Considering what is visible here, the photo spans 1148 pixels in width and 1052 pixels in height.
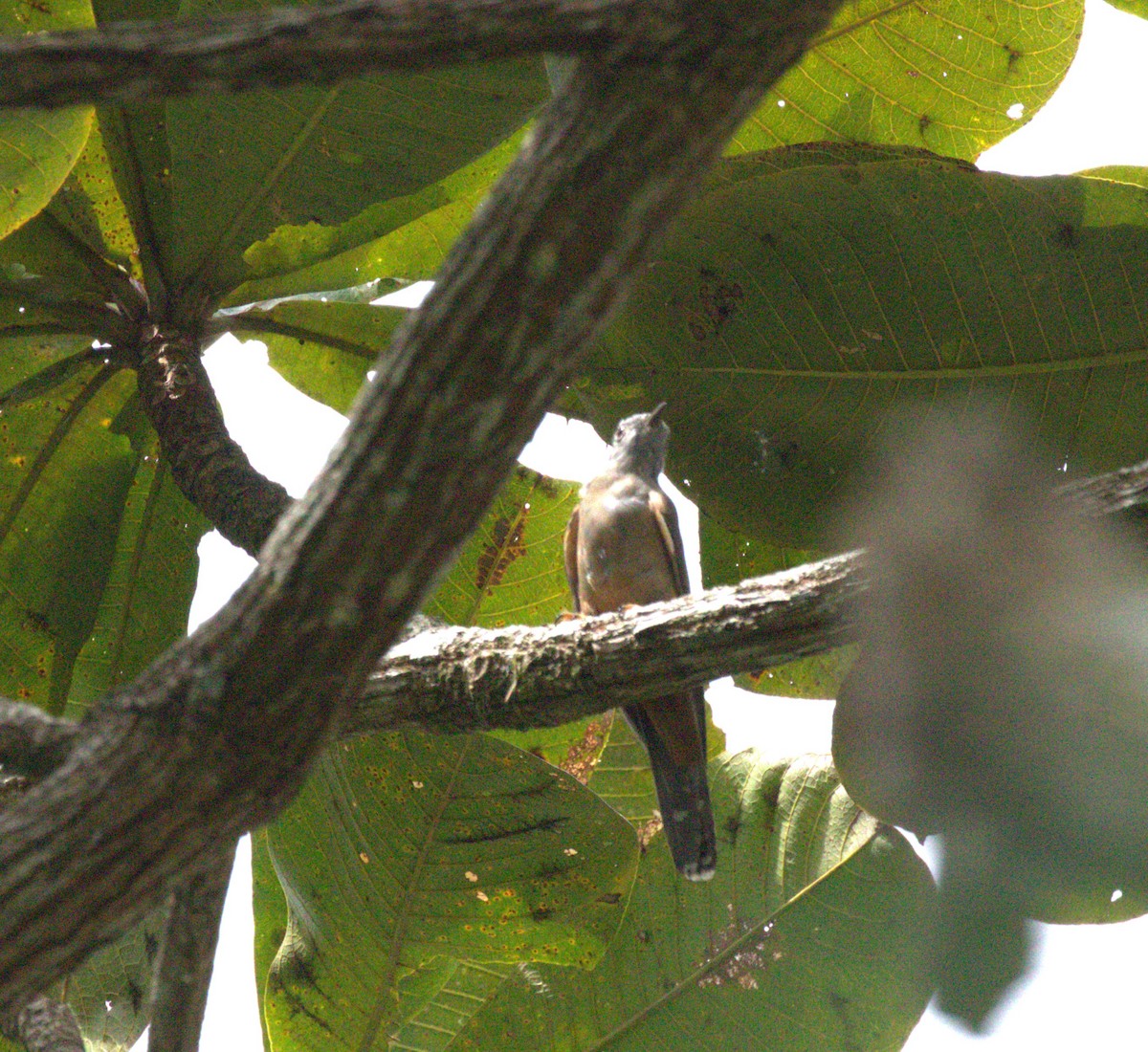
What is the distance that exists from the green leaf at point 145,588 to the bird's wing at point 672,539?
60.6 inches

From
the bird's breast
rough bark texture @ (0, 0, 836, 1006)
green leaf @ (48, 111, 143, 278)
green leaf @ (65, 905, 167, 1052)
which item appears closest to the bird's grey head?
the bird's breast

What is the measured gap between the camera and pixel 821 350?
9.48ft

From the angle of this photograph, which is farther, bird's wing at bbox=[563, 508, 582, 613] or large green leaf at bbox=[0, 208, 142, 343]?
bird's wing at bbox=[563, 508, 582, 613]

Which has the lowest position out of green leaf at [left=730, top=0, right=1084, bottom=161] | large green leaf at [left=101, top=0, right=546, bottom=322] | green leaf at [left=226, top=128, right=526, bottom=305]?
large green leaf at [left=101, top=0, right=546, bottom=322]

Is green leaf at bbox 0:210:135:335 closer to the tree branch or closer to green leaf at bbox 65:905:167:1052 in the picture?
green leaf at bbox 65:905:167:1052

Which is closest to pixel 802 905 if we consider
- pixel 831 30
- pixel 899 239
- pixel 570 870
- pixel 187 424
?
pixel 570 870

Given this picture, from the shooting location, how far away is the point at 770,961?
3074 mm

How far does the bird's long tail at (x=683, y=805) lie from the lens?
3.27 meters

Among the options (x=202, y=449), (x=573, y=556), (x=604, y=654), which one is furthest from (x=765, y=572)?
(x=202, y=449)

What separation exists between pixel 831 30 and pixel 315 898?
2.52m

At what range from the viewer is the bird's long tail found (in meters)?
3.27

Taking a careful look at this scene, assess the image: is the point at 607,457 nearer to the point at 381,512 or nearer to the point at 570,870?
the point at 570,870

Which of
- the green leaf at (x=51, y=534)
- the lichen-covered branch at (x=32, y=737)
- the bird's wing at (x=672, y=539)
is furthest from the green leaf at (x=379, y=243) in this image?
the lichen-covered branch at (x=32, y=737)

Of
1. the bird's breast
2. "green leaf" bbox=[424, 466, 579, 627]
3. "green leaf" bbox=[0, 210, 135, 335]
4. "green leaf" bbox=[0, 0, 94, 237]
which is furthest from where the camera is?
the bird's breast
